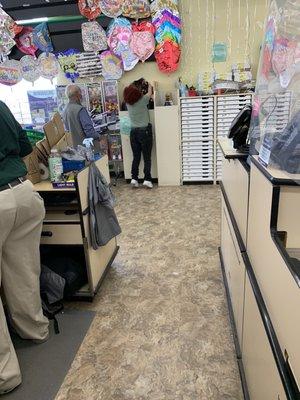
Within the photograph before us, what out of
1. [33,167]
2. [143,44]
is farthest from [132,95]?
[33,167]

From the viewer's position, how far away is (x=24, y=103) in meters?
5.70

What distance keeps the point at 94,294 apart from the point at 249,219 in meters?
1.42

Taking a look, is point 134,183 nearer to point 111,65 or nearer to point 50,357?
point 111,65

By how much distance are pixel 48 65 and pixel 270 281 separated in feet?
17.3

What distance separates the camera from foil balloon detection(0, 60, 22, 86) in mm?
5311

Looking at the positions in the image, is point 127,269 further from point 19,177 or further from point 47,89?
point 47,89

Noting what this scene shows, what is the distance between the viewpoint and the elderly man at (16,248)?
5.25 ft

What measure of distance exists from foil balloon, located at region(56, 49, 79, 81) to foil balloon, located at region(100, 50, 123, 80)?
0.50 m

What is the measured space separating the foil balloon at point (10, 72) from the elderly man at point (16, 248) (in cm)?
415

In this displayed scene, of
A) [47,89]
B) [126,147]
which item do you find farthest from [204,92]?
[47,89]

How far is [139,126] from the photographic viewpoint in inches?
181

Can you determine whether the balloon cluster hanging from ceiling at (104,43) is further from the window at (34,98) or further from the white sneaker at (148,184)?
the white sneaker at (148,184)

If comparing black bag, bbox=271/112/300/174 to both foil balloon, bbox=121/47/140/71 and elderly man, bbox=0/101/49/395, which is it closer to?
elderly man, bbox=0/101/49/395

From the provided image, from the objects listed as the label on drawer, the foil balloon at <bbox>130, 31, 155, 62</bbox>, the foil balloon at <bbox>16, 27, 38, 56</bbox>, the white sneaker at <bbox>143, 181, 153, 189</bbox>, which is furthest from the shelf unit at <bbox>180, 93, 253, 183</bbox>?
the label on drawer
